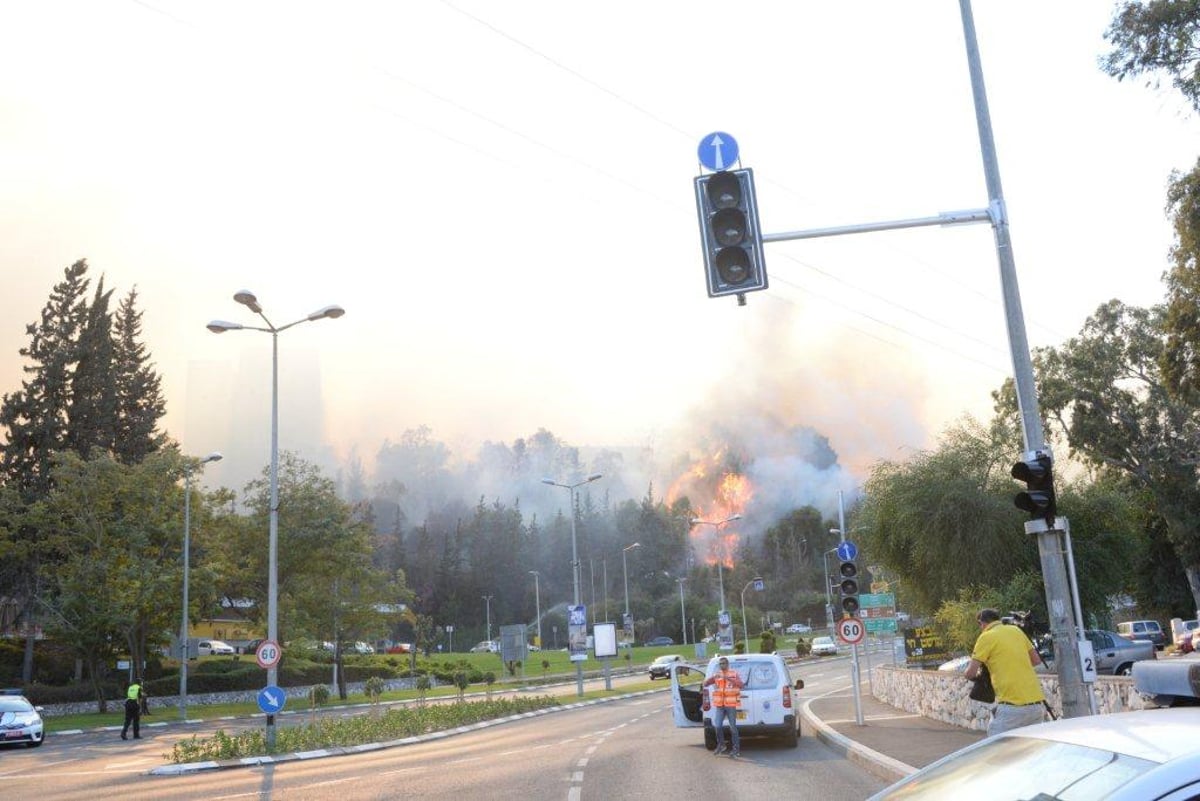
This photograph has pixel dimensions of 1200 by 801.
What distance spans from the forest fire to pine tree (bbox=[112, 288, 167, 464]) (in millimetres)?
96282

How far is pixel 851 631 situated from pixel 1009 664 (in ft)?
38.2

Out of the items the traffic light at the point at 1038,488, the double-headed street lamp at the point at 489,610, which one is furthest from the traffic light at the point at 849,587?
the double-headed street lamp at the point at 489,610

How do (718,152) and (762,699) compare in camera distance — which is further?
(762,699)

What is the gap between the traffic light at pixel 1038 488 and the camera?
1036 centimetres

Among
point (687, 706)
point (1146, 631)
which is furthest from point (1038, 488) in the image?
point (1146, 631)

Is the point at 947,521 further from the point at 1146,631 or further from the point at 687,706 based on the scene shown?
the point at 1146,631

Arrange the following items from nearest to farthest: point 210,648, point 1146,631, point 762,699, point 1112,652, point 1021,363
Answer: point 1021,363
point 762,699
point 1112,652
point 1146,631
point 210,648

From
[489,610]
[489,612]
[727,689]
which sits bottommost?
[727,689]

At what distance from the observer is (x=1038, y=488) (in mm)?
10492

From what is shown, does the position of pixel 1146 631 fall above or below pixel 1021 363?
below

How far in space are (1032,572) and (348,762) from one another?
1788cm

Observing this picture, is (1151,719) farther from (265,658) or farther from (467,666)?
(467,666)

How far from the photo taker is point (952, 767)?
3408 millimetres

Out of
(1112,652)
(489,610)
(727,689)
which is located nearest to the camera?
(727,689)
